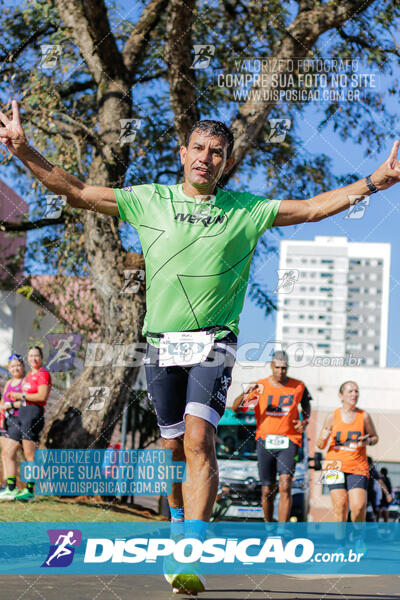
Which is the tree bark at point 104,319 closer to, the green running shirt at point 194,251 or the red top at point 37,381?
the red top at point 37,381

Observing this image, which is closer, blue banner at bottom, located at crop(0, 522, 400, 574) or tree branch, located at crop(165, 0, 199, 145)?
blue banner at bottom, located at crop(0, 522, 400, 574)

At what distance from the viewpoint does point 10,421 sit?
902 cm

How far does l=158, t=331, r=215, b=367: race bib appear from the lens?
12.3 ft

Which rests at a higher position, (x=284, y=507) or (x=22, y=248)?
(x=22, y=248)

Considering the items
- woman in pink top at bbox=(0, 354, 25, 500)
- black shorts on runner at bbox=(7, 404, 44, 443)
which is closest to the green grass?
woman in pink top at bbox=(0, 354, 25, 500)

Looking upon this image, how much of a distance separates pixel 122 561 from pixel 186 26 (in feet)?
27.0

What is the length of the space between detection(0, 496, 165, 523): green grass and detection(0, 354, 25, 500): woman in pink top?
37cm

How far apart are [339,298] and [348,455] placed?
133380mm

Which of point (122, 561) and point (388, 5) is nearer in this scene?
point (122, 561)

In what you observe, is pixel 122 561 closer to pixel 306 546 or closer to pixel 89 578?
pixel 89 578

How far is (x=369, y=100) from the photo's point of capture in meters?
14.2

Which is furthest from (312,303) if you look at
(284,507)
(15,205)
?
(284,507)

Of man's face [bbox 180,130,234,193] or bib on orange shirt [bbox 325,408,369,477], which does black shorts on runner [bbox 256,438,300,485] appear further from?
man's face [bbox 180,130,234,193]

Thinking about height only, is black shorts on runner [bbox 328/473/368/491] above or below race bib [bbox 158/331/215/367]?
below
